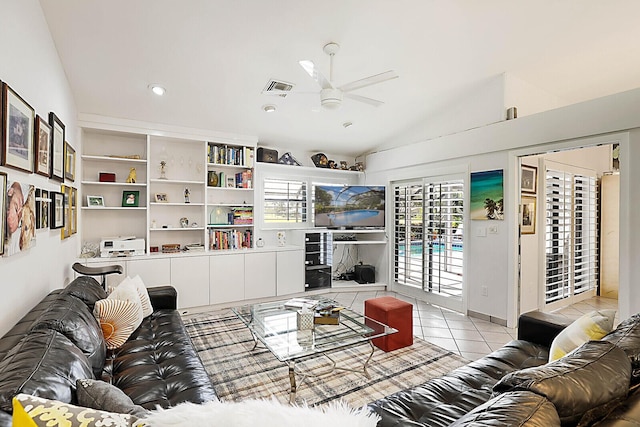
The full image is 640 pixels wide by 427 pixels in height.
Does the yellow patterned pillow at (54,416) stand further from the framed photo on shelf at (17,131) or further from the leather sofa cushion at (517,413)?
the framed photo on shelf at (17,131)

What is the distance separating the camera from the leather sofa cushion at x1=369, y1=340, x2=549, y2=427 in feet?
4.74

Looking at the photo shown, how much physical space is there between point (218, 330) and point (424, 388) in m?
2.55

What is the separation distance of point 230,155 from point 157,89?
1414mm

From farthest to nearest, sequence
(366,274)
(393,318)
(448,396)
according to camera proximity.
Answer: (366,274)
(393,318)
(448,396)

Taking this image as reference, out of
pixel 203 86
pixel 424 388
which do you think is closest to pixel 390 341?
pixel 424 388

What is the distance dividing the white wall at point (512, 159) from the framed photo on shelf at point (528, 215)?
237 millimetres

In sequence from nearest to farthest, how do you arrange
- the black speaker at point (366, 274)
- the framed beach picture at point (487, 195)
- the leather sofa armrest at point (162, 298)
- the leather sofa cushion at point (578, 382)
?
1. the leather sofa cushion at point (578, 382)
2. the leather sofa armrest at point (162, 298)
3. the framed beach picture at point (487, 195)
4. the black speaker at point (366, 274)

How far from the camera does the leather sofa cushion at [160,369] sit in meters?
1.59

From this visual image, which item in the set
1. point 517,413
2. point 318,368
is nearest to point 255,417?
point 517,413

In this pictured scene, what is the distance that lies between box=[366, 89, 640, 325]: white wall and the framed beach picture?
0.22 feet

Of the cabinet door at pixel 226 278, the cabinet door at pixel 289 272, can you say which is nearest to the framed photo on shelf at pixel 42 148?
the cabinet door at pixel 226 278

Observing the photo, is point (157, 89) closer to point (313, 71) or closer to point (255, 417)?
point (313, 71)

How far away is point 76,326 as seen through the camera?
65.4 inches

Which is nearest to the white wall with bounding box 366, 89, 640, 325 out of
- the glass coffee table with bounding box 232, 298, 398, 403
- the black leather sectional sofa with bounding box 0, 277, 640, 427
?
the black leather sectional sofa with bounding box 0, 277, 640, 427
